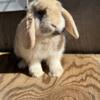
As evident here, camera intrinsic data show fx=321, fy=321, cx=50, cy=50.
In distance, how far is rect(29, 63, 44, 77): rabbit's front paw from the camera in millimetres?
1275

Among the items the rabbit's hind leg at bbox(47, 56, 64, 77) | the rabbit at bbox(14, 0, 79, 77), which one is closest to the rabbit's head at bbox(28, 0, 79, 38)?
the rabbit at bbox(14, 0, 79, 77)

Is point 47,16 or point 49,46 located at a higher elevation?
point 47,16

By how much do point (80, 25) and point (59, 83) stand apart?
0.29 m

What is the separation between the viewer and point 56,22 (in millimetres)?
1131

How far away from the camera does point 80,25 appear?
1390mm

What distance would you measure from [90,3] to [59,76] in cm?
33

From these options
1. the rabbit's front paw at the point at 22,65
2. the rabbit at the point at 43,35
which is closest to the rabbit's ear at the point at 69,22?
the rabbit at the point at 43,35

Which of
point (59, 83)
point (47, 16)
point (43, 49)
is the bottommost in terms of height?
point (59, 83)

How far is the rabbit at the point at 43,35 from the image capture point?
113cm

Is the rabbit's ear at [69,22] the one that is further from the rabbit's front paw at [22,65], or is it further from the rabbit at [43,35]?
the rabbit's front paw at [22,65]

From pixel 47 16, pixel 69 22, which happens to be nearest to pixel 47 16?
pixel 47 16

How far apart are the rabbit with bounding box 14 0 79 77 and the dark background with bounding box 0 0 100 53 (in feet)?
0.48

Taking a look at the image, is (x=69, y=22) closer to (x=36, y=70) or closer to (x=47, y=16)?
(x=47, y=16)

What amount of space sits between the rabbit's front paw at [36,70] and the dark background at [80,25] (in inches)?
8.5
